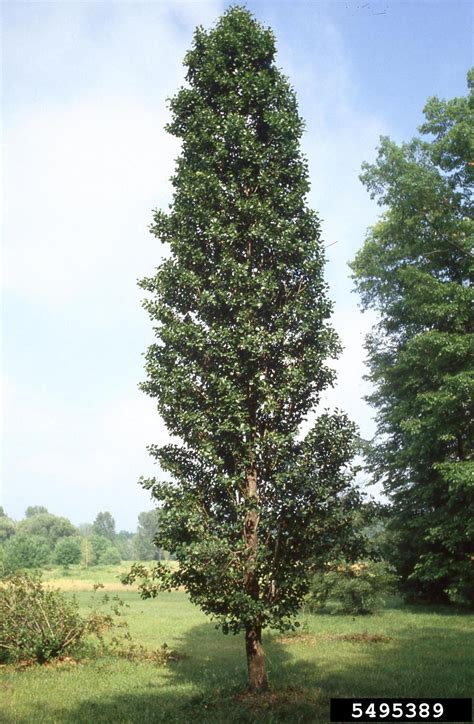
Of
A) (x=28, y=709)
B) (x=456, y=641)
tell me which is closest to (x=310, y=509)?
(x=28, y=709)

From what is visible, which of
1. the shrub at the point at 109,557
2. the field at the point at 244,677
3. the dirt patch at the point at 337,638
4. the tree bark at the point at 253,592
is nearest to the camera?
the field at the point at 244,677

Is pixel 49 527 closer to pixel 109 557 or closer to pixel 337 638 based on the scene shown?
pixel 109 557

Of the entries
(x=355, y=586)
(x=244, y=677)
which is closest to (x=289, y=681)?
(x=244, y=677)

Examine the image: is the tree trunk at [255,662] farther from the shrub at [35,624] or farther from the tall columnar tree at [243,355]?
the shrub at [35,624]

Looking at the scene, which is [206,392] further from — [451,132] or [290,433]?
[451,132]

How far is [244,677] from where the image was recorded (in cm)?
1644

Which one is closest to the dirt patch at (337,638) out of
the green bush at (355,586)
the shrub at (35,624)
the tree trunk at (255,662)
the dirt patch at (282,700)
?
the green bush at (355,586)

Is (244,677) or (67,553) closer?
(244,677)

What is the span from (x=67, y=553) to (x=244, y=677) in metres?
109

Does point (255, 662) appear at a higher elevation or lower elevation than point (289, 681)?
higher

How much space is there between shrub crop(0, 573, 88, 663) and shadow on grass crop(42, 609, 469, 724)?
356cm

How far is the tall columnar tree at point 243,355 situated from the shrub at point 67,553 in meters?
109

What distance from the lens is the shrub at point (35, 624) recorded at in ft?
64.0

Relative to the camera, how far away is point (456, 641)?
21062mm
